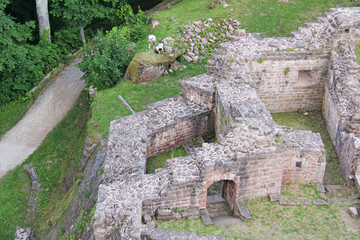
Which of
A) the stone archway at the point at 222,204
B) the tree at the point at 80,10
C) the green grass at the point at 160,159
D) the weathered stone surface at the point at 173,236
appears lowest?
the stone archway at the point at 222,204

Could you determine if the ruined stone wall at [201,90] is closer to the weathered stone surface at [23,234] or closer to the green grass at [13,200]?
the weathered stone surface at [23,234]

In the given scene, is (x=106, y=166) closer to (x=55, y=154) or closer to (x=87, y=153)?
(x=87, y=153)

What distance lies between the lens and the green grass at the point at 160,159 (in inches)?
661

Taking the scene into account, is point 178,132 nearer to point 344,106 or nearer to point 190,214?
point 190,214

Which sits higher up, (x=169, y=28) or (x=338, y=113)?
(x=169, y=28)

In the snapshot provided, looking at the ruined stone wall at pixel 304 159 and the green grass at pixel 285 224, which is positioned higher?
the ruined stone wall at pixel 304 159

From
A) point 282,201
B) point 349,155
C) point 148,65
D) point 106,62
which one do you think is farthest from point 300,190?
point 106,62

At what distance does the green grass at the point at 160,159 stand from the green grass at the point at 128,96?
289 centimetres

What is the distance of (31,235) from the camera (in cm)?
1766

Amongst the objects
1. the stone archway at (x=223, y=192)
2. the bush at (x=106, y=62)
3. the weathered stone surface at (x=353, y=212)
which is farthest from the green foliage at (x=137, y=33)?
the weathered stone surface at (x=353, y=212)

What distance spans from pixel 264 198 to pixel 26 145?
1292cm

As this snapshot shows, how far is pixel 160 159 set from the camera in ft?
56.7

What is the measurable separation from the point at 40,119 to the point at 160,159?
362 inches

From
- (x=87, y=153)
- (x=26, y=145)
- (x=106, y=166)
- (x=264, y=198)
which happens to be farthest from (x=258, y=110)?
(x=26, y=145)
